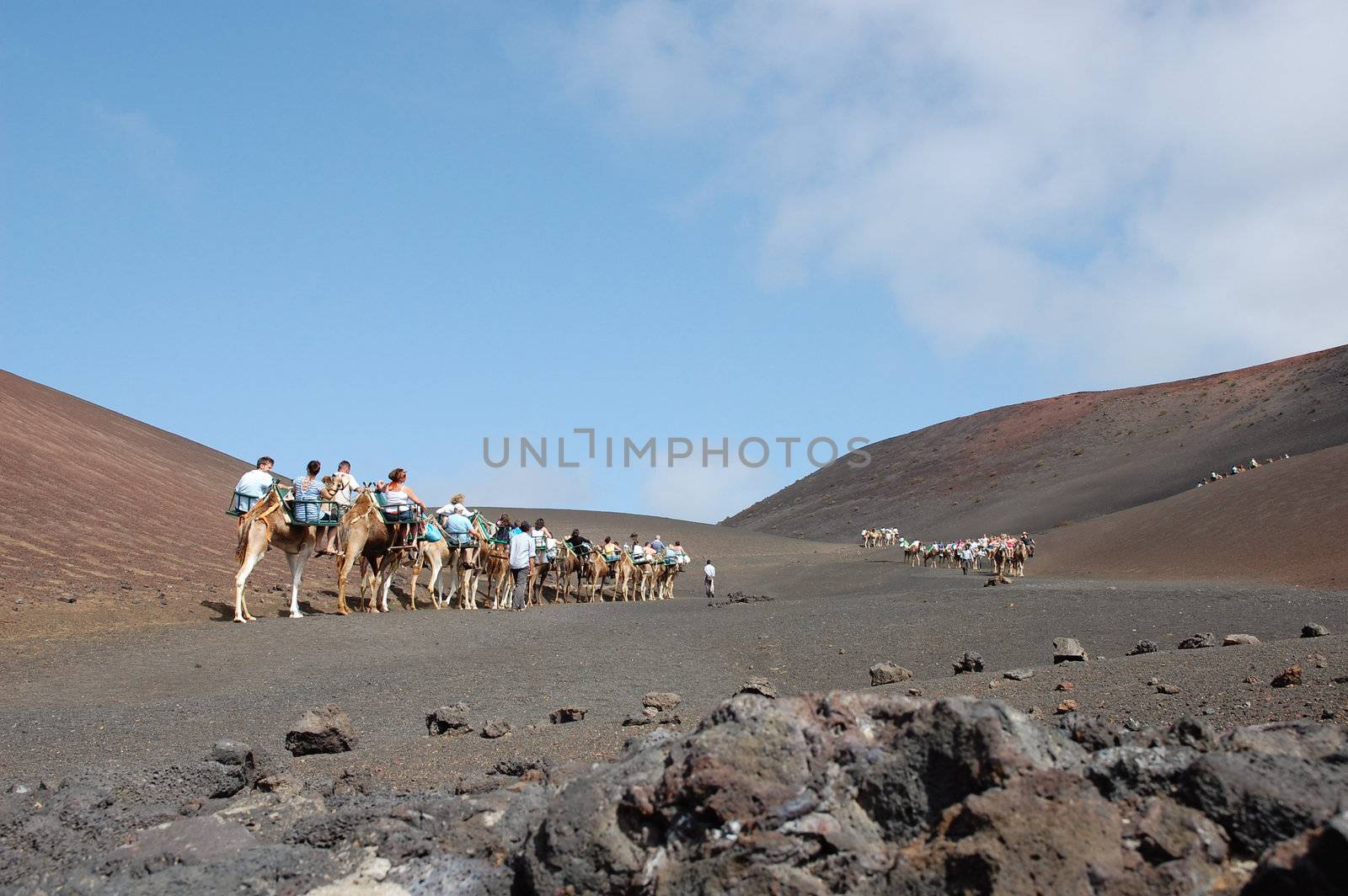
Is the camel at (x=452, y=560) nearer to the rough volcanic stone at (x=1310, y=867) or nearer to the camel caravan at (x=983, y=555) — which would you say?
the camel caravan at (x=983, y=555)

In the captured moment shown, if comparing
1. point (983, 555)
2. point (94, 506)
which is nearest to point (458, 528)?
point (94, 506)

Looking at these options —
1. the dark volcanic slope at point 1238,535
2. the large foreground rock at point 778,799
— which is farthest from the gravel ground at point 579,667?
the dark volcanic slope at point 1238,535

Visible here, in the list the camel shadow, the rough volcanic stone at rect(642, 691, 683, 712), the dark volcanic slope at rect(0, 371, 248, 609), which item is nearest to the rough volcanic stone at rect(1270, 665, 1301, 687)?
the rough volcanic stone at rect(642, 691, 683, 712)

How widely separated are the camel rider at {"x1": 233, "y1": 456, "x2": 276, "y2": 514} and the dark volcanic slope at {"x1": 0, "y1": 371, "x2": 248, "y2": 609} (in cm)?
322

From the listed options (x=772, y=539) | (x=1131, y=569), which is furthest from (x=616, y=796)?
(x=772, y=539)

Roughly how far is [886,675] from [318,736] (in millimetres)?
5292

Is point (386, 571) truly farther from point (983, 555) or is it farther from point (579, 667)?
point (983, 555)

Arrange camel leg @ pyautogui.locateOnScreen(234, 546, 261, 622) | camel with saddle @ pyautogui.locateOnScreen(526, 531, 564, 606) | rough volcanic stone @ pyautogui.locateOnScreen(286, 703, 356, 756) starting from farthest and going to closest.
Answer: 1. camel with saddle @ pyautogui.locateOnScreen(526, 531, 564, 606)
2. camel leg @ pyautogui.locateOnScreen(234, 546, 261, 622)
3. rough volcanic stone @ pyautogui.locateOnScreen(286, 703, 356, 756)

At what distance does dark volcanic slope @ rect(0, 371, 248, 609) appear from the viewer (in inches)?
854

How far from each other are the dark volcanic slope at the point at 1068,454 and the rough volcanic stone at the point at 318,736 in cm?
6171

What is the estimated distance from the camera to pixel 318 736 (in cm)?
870

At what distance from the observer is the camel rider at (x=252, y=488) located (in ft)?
61.3

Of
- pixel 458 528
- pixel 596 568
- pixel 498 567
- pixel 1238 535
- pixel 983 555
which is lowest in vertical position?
pixel 498 567

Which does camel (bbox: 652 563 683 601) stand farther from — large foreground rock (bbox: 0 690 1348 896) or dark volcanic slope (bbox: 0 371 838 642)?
large foreground rock (bbox: 0 690 1348 896)
